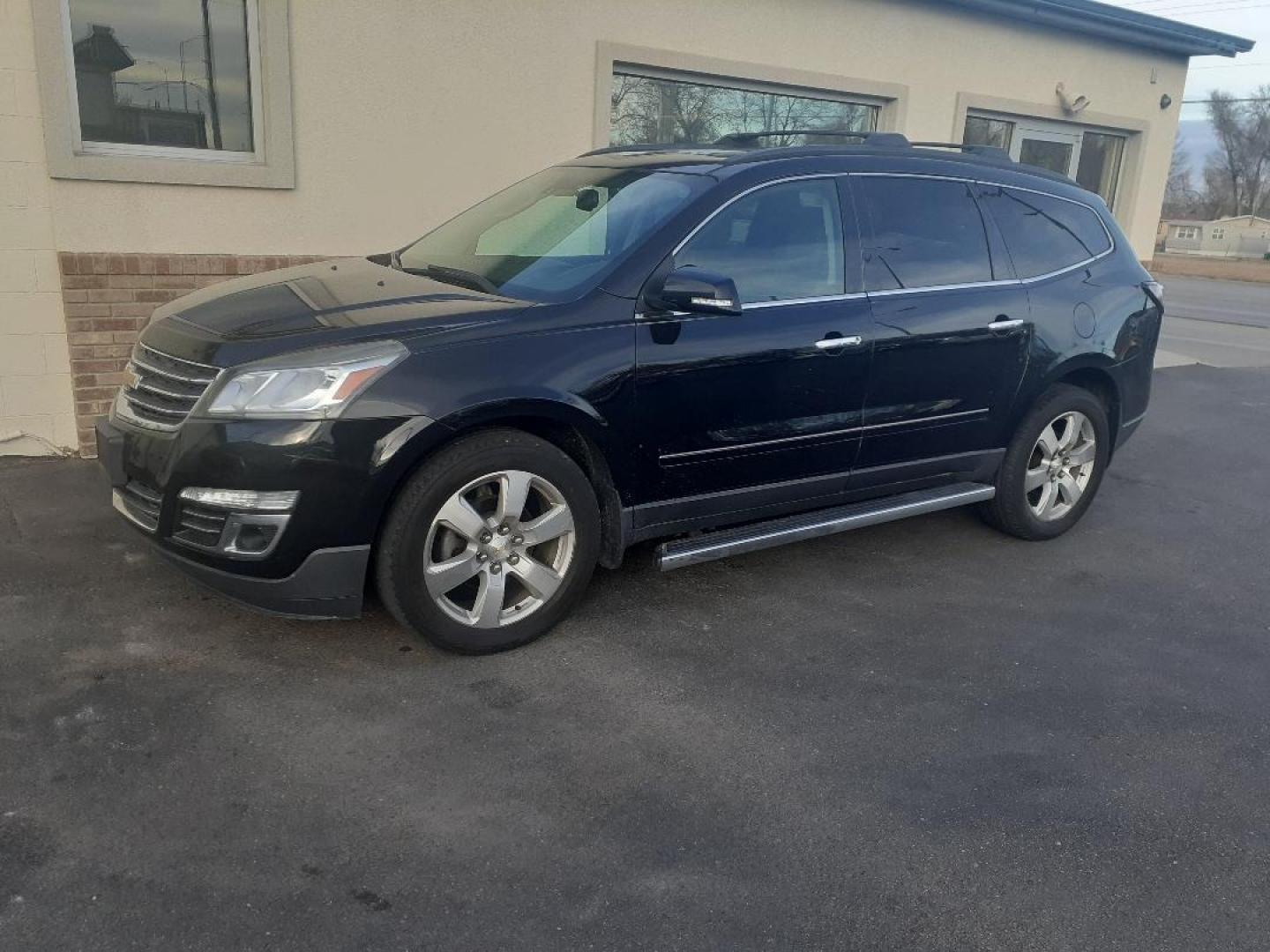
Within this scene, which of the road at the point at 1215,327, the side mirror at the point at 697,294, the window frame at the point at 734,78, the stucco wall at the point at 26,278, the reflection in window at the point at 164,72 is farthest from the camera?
the road at the point at 1215,327

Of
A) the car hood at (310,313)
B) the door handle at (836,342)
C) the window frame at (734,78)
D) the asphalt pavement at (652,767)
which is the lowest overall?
the asphalt pavement at (652,767)

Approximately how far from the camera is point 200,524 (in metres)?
3.44

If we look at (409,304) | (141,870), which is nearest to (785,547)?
(409,304)

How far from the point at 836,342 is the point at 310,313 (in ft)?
6.84

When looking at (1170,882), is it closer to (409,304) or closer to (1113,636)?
(1113,636)

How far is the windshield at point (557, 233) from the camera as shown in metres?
4.04

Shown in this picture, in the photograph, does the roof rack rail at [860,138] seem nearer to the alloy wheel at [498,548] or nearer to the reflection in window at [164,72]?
the alloy wheel at [498,548]

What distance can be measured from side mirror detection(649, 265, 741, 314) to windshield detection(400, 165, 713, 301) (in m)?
0.24

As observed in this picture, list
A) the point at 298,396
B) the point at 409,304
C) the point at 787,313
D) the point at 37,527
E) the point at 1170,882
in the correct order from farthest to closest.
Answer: the point at 37,527 < the point at 787,313 < the point at 409,304 < the point at 298,396 < the point at 1170,882

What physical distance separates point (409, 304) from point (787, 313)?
151 centimetres

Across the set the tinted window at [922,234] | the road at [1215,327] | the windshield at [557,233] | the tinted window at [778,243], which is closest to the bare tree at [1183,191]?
the road at [1215,327]

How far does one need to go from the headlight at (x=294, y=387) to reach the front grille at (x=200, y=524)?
32 centimetres

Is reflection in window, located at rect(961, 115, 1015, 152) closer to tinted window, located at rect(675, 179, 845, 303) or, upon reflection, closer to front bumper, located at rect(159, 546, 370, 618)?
tinted window, located at rect(675, 179, 845, 303)

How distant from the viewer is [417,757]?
3.16m
